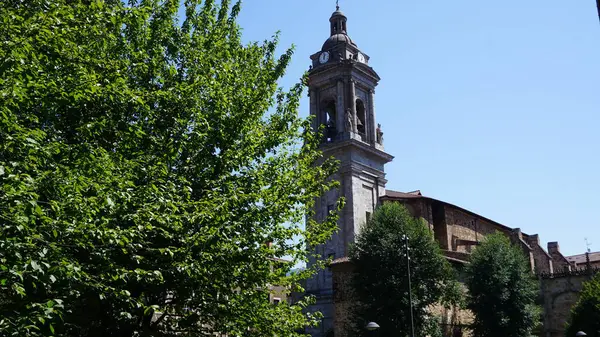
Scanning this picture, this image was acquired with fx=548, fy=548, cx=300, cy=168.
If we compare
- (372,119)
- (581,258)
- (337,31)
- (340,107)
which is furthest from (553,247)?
(337,31)

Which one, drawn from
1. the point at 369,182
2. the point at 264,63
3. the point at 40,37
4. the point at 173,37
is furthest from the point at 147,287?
the point at 369,182

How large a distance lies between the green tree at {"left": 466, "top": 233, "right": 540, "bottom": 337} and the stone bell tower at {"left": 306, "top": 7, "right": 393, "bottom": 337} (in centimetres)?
1020

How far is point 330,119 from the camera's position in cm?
5056

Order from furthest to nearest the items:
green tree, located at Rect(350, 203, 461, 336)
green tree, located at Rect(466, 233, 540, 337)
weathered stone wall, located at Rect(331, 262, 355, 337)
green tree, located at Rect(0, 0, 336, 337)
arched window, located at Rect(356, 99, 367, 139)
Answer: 1. arched window, located at Rect(356, 99, 367, 139)
2. weathered stone wall, located at Rect(331, 262, 355, 337)
3. green tree, located at Rect(466, 233, 540, 337)
4. green tree, located at Rect(350, 203, 461, 336)
5. green tree, located at Rect(0, 0, 336, 337)

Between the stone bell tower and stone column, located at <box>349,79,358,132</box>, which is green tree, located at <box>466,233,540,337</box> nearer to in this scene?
the stone bell tower

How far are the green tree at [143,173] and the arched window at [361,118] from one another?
33.2 metres

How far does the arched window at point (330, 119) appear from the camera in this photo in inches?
1929

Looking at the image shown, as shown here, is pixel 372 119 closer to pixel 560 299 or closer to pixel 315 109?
pixel 315 109

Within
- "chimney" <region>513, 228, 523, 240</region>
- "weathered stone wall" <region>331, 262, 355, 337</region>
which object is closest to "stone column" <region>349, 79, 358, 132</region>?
"weathered stone wall" <region>331, 262, 355, 337</region>

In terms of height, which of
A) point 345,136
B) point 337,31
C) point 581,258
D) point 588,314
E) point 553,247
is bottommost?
point 588,314

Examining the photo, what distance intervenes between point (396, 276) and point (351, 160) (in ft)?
50.4

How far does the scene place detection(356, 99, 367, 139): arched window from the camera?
49597mm

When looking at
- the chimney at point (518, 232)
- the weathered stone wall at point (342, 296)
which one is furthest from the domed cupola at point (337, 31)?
the chimney at point (518, 232)

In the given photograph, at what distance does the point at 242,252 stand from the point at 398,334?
21.2 meters
